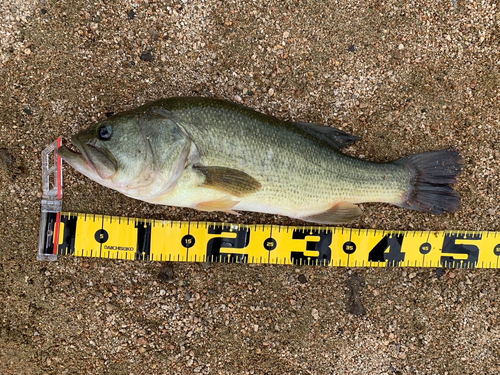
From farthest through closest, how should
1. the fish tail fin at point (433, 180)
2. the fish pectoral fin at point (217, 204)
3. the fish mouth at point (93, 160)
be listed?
the fish tail fin at point (433, 180)
the fish pectoral fin at point (217, 204)
the fish mouth at point (93, 160)

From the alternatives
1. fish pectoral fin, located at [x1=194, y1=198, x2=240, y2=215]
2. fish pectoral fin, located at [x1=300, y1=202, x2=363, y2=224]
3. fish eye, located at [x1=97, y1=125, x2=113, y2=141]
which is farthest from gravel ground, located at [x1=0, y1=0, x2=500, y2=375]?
fish eye, located at [x1=97, y1=125, x2=113, y2=141]

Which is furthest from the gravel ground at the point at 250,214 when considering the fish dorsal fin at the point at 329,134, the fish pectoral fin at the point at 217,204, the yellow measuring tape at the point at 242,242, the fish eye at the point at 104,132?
the fish eye at the point at 104,132

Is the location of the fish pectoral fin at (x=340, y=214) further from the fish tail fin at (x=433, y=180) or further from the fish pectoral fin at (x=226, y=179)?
the fish pectoral fin at (x=226, y=179)

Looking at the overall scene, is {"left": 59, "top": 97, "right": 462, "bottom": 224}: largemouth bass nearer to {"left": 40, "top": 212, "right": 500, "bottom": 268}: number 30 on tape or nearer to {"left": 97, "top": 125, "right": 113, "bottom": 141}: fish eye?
{"left": 97, "top": 125, "right": 113, "bottom": 141}: fish eye

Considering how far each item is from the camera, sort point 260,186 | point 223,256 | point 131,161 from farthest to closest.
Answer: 1. point 223,256
2. point 260,186
3. point 131,161

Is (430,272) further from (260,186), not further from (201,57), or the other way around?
(201,57)

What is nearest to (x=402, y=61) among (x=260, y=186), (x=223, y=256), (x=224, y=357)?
(x=260, y=186)

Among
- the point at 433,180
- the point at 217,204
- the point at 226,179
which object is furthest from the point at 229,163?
the point at 433,180
